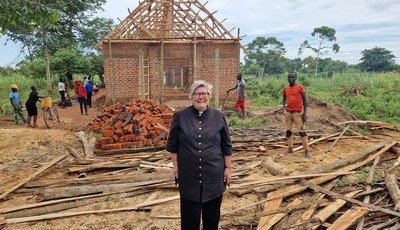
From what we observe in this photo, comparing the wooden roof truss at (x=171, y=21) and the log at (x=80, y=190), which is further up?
the wooden roof truss at (x=171, y=21)

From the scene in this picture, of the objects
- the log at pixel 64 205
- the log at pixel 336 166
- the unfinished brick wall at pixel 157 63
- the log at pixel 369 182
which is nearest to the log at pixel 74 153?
the log at pixel 64 205

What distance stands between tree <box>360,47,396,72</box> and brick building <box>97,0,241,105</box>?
4167 centimetres

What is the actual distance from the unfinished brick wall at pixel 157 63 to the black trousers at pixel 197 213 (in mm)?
12409

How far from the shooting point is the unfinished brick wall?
14.5m

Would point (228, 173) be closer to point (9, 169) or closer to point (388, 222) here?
point (388, 222)

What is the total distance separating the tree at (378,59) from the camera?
152ft

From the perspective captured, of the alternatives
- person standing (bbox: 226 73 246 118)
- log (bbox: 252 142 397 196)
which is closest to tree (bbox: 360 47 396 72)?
person standing (bbox: 226 73 246 118)

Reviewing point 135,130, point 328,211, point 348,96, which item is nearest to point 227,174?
point 328,211

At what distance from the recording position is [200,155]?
9.32 feet

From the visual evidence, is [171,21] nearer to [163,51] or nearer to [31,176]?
[163,51]

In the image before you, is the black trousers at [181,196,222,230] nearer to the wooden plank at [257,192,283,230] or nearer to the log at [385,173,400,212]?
the wooden plank at [257,192,283,230]

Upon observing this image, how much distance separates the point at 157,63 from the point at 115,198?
36.4ft

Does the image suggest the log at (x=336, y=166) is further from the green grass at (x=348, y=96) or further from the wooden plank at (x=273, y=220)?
the green grass at (x=348, y=96)

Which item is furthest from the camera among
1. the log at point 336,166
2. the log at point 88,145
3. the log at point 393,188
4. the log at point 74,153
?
the log at point 88,145
